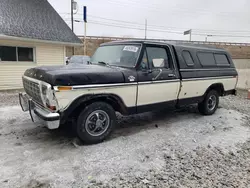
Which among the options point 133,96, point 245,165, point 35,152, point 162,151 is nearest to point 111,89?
point 133,96

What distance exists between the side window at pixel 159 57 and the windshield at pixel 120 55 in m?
0.34

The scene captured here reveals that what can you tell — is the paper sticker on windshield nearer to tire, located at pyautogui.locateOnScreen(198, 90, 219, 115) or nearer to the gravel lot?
the gravel lot

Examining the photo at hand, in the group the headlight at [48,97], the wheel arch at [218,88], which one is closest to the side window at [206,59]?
the wheel arch at [218,88]

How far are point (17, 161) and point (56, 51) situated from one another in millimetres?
9451

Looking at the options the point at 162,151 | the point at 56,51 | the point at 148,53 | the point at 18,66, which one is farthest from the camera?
the point at 56,51

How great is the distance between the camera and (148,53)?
4.27 metres

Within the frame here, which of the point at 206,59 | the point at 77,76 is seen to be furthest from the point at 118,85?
the point at 206,59

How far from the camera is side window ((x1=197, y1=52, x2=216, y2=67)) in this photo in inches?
214

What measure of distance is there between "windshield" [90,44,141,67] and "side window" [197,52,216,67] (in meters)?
2.20

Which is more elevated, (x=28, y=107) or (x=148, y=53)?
(x=148, y=53)

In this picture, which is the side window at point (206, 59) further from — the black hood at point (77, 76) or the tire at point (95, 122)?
the tire at point (95, 122)

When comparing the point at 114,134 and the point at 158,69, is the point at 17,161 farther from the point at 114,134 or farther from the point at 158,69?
the point at 158,69

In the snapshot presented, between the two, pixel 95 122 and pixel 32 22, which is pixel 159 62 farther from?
pixel 32 22

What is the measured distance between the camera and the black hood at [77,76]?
3.10 m
